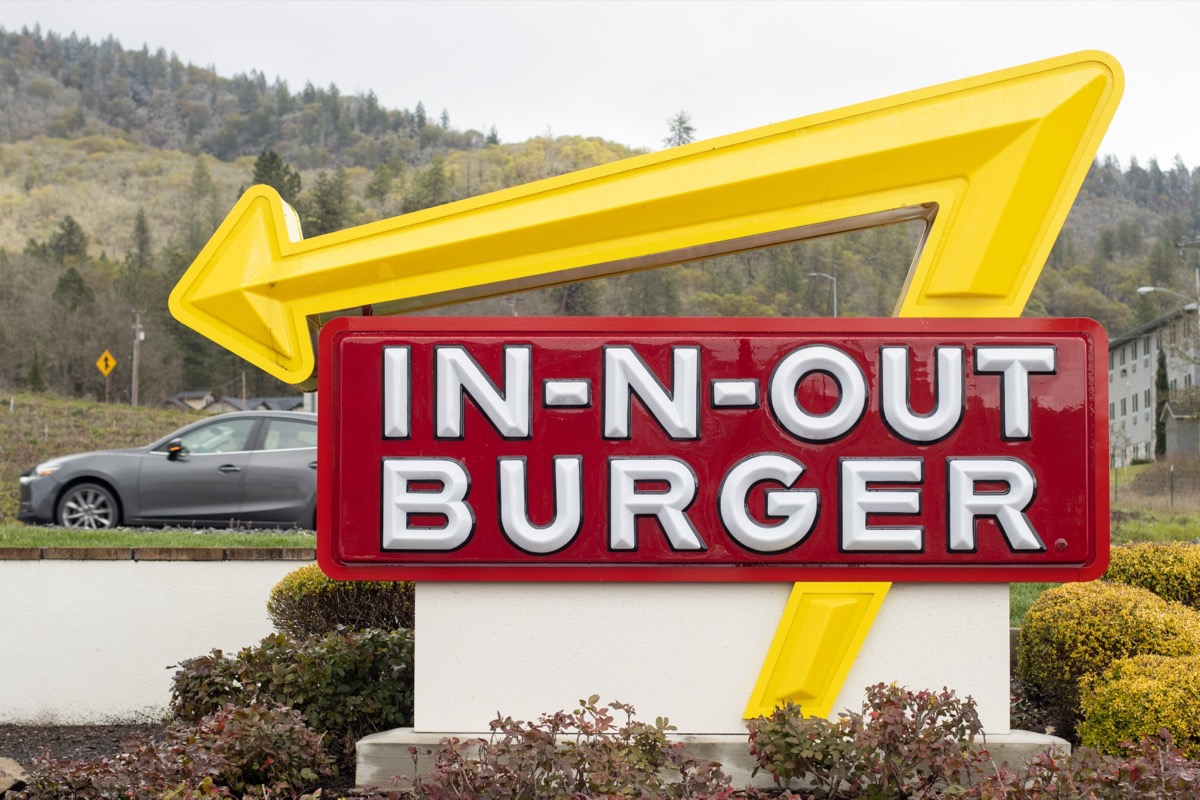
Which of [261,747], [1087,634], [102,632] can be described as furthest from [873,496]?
[102,632]

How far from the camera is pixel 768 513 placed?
4754mm

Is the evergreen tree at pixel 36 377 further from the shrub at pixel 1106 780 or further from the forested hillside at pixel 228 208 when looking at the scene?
the shrub at pixel 1106 780

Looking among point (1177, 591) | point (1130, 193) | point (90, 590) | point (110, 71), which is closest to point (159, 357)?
point (90, 590)

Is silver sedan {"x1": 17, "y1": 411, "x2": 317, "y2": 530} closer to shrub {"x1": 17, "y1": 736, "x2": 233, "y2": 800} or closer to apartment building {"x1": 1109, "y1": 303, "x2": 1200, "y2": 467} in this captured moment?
shrub {"x1": 17, "y1": 736, "x2": 233, "y2": 800}

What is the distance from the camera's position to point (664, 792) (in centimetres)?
392

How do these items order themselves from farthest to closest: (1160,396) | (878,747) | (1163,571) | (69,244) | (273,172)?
(69,244)
(273,172)
(1160,396)
(1163,571)
(878,747)

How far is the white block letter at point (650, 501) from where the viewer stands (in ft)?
15.6

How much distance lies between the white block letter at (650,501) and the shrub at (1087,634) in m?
2.25

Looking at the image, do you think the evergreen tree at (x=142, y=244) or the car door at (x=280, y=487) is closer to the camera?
the car door at (x=280, y=487)

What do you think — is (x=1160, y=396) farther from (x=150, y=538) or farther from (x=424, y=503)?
(x=424, y=503)

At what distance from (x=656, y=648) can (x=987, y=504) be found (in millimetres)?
1578

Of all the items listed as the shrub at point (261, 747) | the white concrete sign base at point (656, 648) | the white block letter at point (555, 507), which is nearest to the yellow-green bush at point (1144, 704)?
the white concrete sign base at point (656, 648)

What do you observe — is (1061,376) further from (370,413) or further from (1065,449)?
(370,413)

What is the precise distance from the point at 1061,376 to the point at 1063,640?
1642 mm
